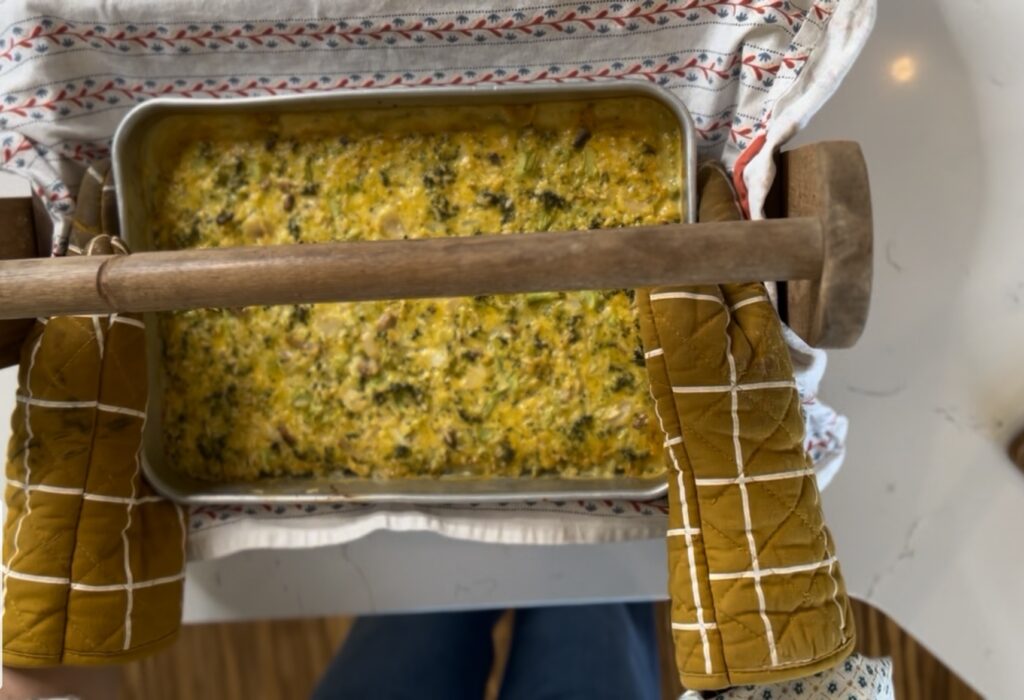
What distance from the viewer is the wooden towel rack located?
46 cm

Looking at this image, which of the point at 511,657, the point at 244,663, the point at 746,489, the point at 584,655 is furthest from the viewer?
the point at 244,663

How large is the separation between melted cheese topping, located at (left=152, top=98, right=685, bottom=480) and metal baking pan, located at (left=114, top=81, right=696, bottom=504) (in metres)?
0.01

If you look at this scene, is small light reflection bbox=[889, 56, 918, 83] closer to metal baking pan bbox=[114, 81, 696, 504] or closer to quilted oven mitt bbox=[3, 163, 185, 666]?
metal baking pan bbox=[114, 81, 696, 504]

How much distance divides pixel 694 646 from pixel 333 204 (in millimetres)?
484

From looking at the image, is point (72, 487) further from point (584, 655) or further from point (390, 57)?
point (584, 655)

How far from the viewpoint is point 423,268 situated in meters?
0.47

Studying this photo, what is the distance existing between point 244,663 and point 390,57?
3.26ft

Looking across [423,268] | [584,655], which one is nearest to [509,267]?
[423,268]

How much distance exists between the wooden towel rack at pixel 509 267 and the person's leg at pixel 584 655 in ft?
2.23

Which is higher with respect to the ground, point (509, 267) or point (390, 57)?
point (390, 57)

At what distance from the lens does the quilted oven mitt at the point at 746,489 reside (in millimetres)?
619

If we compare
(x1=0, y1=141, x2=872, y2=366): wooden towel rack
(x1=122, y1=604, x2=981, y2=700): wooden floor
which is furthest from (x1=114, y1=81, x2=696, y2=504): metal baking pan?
(x1=122, y1=604, x2=981, y2=700): wooden floor

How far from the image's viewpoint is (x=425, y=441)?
0.75 metres

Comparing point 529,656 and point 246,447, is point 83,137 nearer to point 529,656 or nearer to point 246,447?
point 246,447
